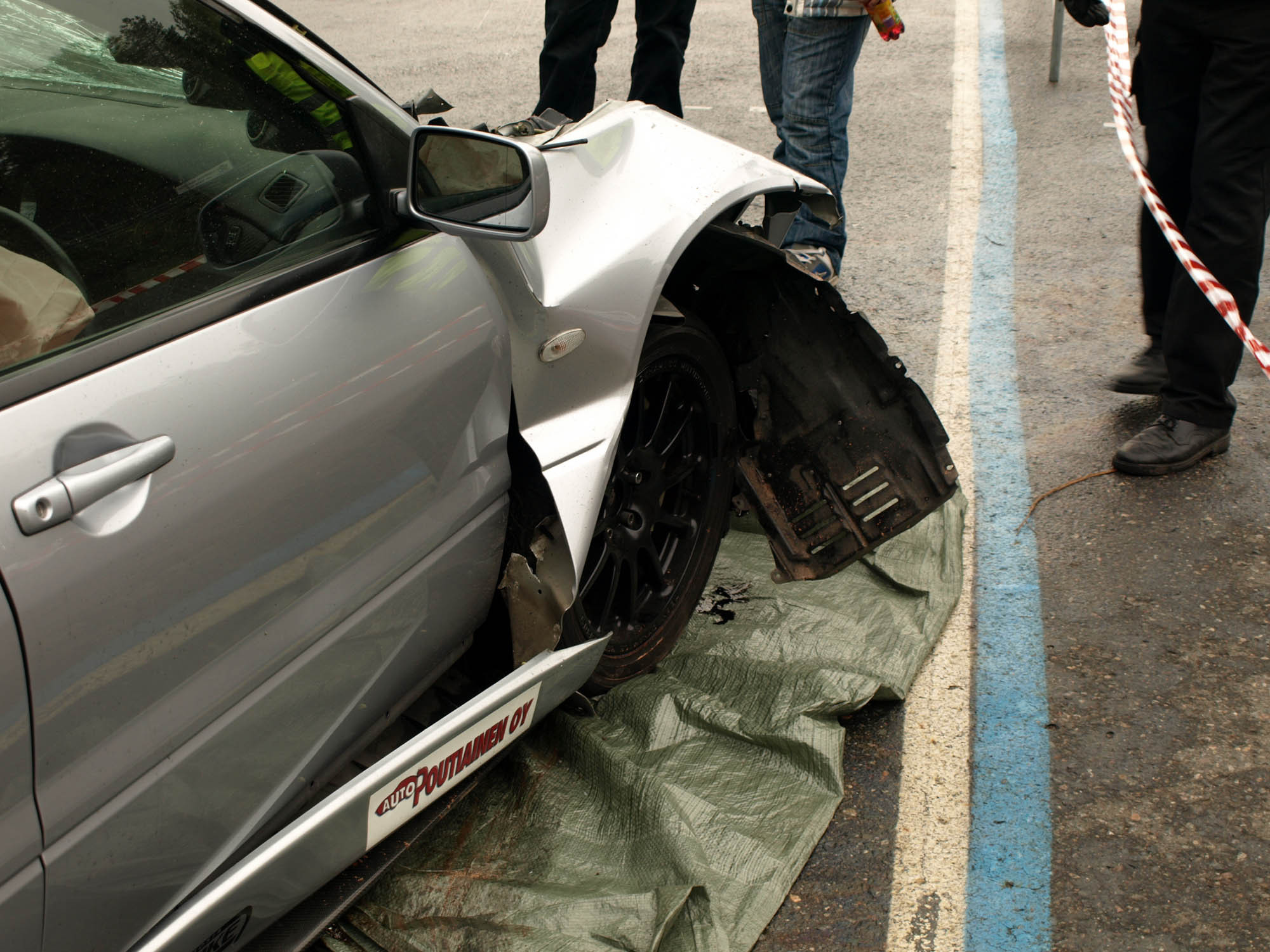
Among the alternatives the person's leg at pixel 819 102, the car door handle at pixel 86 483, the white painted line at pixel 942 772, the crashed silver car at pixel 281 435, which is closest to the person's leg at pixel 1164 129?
the white painted line at pixel 942 772

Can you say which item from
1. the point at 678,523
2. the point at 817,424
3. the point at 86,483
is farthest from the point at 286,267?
the point at 817,424

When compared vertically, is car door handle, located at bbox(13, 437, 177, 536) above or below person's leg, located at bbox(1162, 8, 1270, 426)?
above

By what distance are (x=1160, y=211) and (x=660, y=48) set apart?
2681mm

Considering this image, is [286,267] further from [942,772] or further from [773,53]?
[773,53]

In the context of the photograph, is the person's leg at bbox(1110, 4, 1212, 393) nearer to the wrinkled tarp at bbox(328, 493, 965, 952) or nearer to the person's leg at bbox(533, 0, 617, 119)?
the wrinkled tarp at bbox(328, 493, 965, 952)

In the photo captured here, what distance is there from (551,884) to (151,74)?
1658mm

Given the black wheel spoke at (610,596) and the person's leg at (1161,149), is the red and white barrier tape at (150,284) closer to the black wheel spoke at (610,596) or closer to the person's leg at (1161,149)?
the black wheel spoke at (610,596)

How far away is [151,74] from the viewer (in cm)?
185

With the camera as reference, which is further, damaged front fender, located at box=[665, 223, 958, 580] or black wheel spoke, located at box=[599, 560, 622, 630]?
damaged front fender, located at box=[665, 223, 958, 580]

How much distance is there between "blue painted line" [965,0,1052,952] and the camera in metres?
2.37

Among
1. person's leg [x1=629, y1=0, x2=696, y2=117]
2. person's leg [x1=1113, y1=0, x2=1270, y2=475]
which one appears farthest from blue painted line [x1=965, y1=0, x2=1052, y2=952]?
person's leg [x1=629, y1=0, x2=696, y2=117]

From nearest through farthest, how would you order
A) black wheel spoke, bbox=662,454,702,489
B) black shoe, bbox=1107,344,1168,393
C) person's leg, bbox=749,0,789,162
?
1. black wheel spoke, bbox=662,454,702,489
2. black shoe, bbox=1107,344,1168,393
3. person's leg, bbox=749,0,789,162

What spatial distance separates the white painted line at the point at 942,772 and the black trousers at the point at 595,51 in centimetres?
207

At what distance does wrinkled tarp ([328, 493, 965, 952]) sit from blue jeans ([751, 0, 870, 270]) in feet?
6.02
